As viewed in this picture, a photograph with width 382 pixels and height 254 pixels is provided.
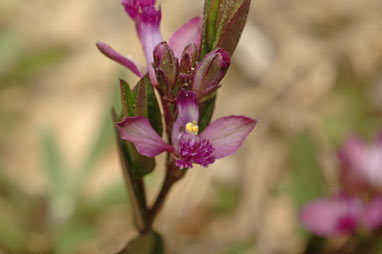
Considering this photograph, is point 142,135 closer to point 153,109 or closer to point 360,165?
point 153,109

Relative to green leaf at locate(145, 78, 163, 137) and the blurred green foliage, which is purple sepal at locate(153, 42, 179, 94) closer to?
green leaf at locate(145, 78, 163, 137)

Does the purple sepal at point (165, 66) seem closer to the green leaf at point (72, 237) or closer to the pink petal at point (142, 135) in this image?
the pink petal at point (142, 135)

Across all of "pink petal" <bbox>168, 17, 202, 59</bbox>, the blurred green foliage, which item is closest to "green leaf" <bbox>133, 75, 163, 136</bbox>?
"pink petal" <bbox>168, 17, 202, 59</bbox>

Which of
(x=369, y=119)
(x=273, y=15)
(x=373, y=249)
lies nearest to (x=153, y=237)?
(x=373, y=249)

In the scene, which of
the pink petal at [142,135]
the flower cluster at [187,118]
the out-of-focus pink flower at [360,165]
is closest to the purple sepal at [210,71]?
the flower cluster at [187,118]

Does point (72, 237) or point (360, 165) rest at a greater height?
point (360, 165)

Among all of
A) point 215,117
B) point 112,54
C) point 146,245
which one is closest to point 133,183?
point 146,245
